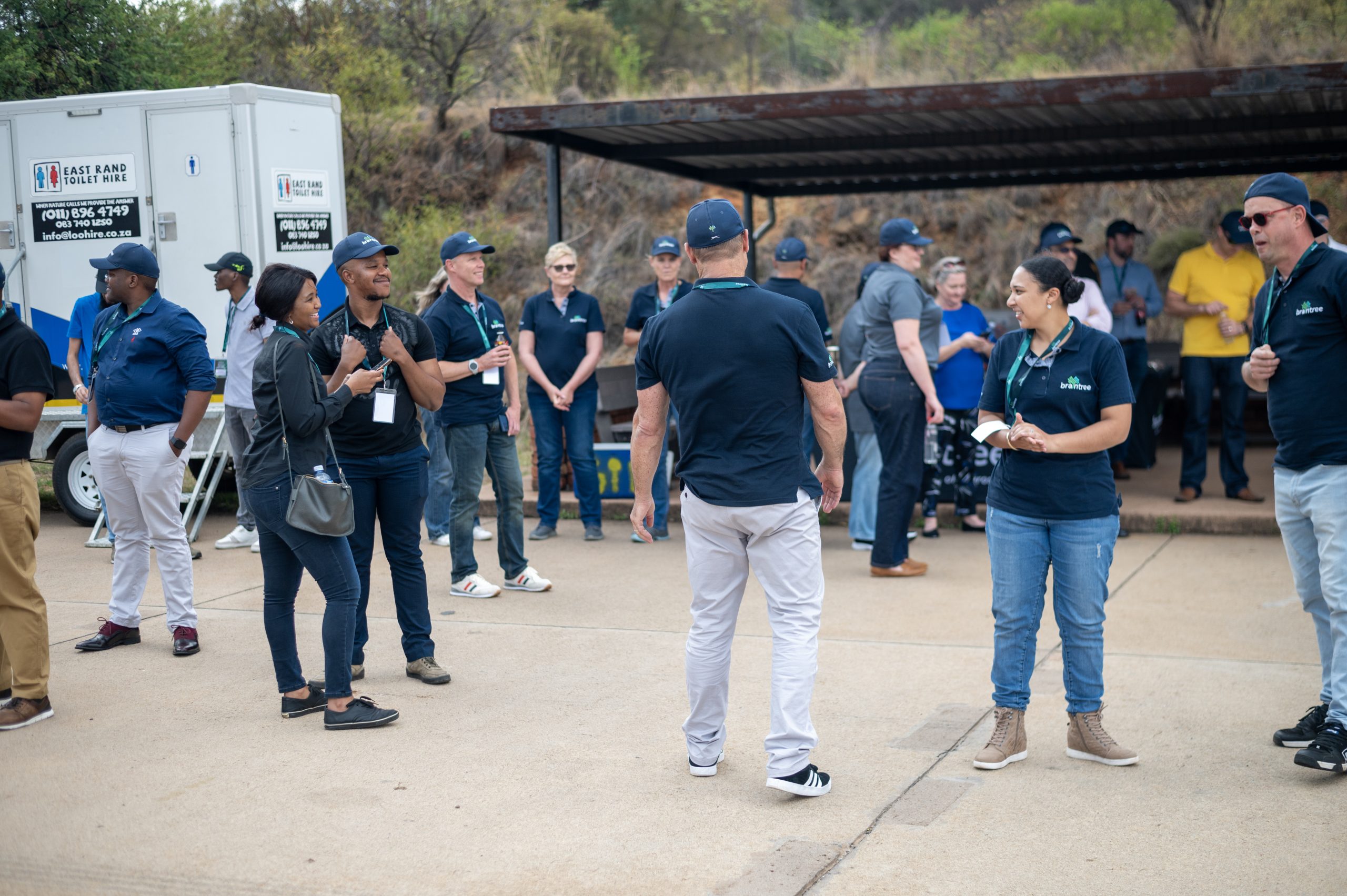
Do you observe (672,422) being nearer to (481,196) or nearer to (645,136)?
(645,136)

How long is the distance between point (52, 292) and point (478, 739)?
6.88 m

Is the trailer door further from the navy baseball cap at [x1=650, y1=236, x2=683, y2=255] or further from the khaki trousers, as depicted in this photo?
the khaki trousers

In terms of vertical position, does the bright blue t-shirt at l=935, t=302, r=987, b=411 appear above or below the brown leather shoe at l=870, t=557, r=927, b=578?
above

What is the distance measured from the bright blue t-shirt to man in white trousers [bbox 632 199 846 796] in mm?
4317

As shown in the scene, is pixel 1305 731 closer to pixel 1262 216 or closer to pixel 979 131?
pixel 1262 216

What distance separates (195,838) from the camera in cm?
395

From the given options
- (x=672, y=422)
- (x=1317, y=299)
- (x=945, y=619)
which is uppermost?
(x=1317, y=299)

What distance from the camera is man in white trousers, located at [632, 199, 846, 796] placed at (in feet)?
13.3

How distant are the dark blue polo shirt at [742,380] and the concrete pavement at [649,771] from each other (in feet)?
3.48

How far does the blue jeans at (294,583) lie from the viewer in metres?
4.90

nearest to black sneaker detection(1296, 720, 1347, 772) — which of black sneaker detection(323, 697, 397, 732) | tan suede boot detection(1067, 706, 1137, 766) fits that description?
tan suede boot detection(1067, 706, 1137, 766)

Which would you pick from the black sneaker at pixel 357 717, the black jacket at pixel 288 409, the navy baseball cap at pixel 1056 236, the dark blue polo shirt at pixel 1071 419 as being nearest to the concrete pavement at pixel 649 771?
the black sneaker at pixel 357 717

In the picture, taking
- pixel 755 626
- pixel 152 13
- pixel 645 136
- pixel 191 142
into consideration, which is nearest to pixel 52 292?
pixel 191 142

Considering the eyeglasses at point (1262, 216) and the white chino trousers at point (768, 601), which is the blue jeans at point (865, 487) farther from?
the white chino trousers at point (768, 601)
